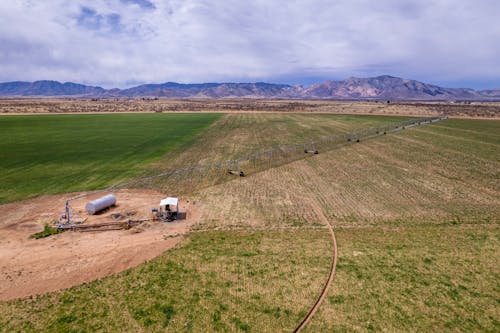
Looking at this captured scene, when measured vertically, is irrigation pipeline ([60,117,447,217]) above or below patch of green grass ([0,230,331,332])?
above

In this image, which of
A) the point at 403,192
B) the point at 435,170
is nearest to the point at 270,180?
the point at 403,192

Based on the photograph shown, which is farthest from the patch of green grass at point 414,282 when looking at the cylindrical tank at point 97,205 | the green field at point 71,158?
the green field at point 71,158

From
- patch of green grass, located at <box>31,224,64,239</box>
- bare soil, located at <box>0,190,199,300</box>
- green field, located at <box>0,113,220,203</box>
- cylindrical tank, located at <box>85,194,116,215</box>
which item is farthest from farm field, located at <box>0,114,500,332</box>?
green field, located at <box>0,113,220,203</box>

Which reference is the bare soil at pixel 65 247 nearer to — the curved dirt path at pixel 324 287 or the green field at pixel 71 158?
the green field at pixel 71 158

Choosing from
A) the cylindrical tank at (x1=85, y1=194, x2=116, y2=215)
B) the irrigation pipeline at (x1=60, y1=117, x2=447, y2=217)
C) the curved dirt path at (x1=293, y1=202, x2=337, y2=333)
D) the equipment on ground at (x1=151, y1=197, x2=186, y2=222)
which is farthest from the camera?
the irrigation pipeline at (x1=60, y1=117, x2=447, y2=217)

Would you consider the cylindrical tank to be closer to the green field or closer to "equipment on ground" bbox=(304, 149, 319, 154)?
the green field

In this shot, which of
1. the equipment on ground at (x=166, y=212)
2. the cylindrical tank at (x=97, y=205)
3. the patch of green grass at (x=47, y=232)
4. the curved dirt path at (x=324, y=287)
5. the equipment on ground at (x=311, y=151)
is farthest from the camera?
the equipment on ground at (x=311, y=151)

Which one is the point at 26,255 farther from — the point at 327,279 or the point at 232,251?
→ the point at 327,279
